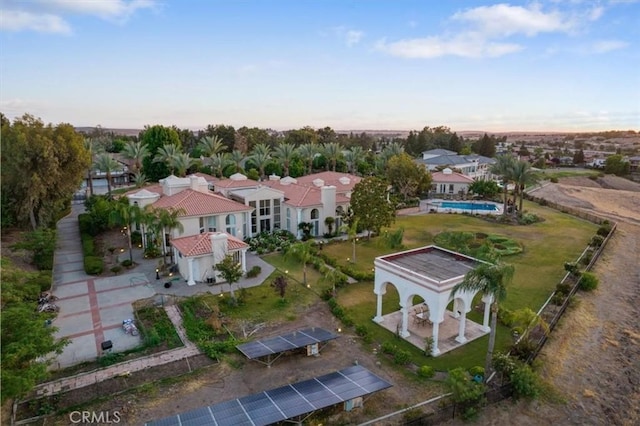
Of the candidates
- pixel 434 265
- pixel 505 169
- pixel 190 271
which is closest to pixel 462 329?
pixel 434 265

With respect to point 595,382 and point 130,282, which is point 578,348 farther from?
point 130,282

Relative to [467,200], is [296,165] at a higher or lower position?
higher

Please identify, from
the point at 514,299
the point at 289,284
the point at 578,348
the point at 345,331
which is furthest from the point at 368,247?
the point at 578,348

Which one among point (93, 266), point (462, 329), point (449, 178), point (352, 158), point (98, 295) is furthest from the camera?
point (352, 158)

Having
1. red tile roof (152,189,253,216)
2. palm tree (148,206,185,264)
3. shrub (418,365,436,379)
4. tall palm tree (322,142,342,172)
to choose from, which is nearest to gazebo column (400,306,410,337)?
shrub (418,365,436,379)

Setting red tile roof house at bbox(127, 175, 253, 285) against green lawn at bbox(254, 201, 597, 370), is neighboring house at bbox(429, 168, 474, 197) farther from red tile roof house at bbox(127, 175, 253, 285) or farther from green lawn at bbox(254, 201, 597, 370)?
red tile roof house at bbox(127, 175, 253, 285)

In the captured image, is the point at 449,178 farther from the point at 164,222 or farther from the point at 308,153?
Result: the point at 164,222
